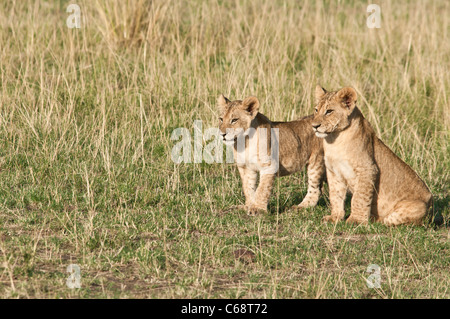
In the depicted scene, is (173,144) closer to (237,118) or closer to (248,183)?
→ (248,183)

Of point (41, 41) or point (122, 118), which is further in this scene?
point (41, 41)

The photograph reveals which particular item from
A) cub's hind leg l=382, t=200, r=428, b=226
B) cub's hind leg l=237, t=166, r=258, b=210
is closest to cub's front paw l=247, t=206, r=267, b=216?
cub's hind leg l=237, t=166, r=258, b=210

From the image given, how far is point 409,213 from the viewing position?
6391mm

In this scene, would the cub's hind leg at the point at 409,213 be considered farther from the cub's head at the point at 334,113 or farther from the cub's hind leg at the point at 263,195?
the cub's hind leg at the point at 263,195

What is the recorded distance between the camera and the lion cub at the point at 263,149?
6660 millimetres

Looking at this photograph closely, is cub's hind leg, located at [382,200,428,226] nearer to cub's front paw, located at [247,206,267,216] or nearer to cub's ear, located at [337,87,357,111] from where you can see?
cub's ear, located at [337,87,357,111]

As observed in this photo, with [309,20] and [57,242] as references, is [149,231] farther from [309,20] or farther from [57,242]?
[309,20]

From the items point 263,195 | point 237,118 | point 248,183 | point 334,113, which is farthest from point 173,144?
point 334,113

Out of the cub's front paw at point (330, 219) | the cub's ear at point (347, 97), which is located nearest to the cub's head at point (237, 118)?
the cub's ear at point (347, 97)

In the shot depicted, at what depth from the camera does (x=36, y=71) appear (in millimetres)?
9477

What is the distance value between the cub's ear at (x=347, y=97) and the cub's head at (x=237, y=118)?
811 millimetres

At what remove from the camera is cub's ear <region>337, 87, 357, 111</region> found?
619 cm
